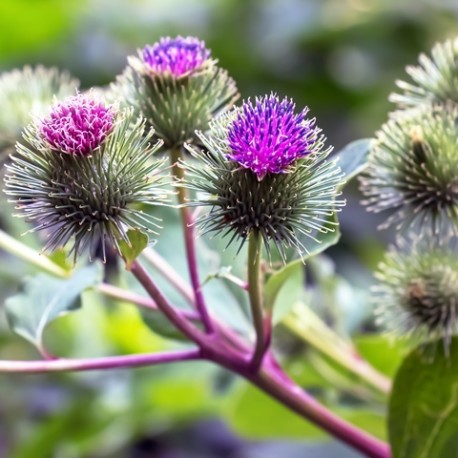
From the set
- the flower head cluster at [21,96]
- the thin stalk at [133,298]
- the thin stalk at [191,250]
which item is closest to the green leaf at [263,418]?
the thin stalk at [133,298]

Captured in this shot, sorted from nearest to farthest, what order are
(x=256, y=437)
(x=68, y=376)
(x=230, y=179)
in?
(x=230, y=179) < (x=256, y=437) < (x=68, y=376)

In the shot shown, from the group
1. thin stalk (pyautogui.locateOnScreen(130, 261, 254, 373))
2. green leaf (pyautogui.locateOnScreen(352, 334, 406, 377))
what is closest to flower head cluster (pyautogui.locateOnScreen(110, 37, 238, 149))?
thin stalk (pyautogui.locateOnScreen(130, 261, 254, 373))

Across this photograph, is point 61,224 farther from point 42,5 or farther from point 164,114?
point 42,5

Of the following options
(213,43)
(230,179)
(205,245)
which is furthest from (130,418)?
(213,43)

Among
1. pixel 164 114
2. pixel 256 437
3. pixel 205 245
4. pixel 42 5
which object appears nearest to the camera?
pixel 164 114

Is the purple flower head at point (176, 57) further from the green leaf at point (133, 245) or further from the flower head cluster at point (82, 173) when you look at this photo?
the green leaf at point (133, 245)

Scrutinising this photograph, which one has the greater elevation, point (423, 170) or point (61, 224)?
point (423, 170)

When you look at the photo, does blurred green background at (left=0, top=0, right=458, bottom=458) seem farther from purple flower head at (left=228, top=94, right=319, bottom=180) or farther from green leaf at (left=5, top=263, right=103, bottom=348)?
purple flower head at (left=228, top=94, right=319, bottom=180)
